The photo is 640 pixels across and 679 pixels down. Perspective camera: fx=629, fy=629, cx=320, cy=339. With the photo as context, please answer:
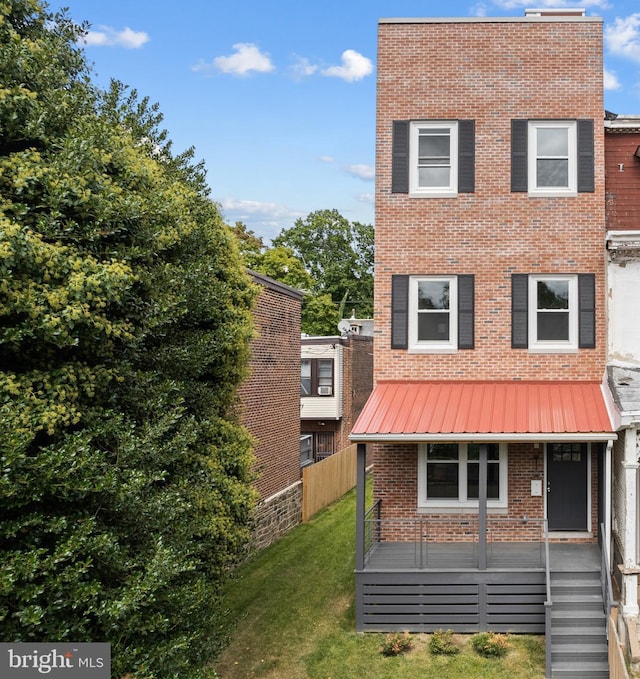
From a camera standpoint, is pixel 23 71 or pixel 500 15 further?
pixel 500 15

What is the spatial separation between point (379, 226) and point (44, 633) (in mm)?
10177

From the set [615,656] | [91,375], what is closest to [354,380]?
[615,656]

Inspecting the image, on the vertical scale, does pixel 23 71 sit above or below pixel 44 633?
above

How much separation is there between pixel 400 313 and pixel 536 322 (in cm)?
291

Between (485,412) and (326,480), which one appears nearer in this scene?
(485,412)

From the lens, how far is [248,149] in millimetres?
26172

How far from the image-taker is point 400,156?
45.1 feet

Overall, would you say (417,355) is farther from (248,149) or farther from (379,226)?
(248,149)

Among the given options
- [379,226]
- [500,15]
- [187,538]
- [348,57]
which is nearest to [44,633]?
[187,538]

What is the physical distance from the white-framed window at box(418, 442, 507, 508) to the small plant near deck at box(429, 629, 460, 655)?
2730 mm

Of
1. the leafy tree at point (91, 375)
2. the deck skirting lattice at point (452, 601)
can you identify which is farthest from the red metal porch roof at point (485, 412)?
the leafy tree at point (91, 375)

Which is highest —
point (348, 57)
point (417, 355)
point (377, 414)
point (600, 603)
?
point (348, 57)

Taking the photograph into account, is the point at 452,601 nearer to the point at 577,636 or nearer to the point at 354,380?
the point at 577,636
